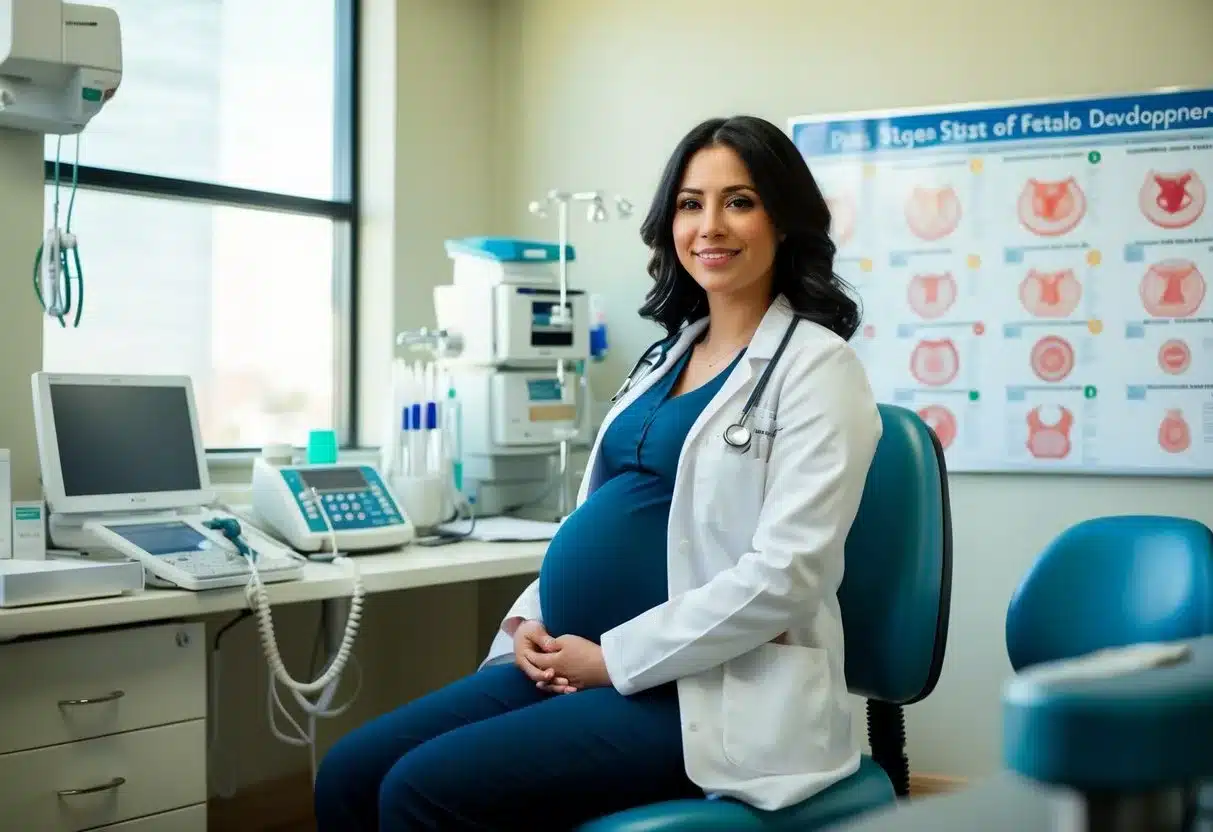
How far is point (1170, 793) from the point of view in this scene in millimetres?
371

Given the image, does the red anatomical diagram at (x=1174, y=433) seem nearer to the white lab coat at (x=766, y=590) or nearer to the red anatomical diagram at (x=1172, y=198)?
the red anatomical diagram at (x=1172, y=198)

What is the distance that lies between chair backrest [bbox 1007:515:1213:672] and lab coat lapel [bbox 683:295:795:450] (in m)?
0.54

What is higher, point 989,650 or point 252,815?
point 989,650

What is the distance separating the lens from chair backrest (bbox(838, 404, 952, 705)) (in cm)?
164

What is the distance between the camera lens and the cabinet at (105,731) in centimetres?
176

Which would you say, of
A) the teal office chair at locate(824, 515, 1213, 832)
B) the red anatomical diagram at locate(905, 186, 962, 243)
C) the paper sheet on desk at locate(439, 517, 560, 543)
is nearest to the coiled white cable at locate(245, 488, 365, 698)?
Result: the paper sheet on desk at locate(439, 517, 560, 543)

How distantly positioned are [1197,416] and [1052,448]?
1.03ft

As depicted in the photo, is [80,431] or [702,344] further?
[80,431]

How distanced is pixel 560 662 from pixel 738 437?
0.39 metres

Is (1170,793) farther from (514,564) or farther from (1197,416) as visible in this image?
(1197,416)

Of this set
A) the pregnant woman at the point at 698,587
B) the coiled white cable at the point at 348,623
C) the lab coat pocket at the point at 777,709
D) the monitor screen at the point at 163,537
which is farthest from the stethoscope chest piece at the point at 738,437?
the monitor screen at the point at 163,537

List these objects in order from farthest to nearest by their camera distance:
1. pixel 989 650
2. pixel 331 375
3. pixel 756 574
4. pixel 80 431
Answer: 1. pixel 331 375
2. pixel 989 650
3. pixel 80 431
4. pixel 756 574

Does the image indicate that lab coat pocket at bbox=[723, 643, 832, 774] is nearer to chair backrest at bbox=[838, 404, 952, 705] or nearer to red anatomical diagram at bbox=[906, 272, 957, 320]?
chair backrest at bbox=[838, 404, 952, 705]

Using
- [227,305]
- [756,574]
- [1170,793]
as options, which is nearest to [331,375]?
[227,305]
